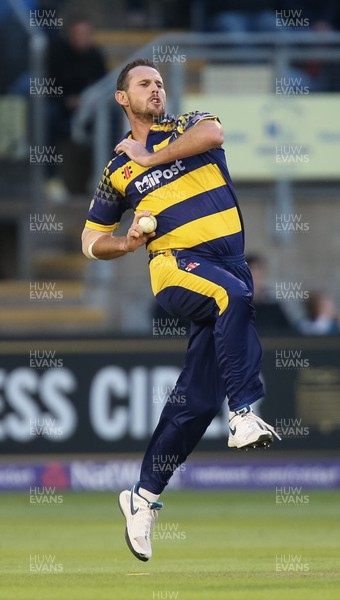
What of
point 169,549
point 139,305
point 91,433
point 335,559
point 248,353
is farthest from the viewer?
point 139,305

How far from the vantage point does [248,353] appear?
7.26 metres

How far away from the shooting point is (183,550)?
919 cm

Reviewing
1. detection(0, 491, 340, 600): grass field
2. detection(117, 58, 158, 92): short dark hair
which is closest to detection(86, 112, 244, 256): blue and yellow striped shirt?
detection(117, 58, 158, 92): short dark hair

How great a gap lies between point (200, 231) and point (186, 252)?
0.43 ft

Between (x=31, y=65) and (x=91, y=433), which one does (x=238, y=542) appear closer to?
(x=91, y=433)

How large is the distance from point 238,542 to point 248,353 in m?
2.66

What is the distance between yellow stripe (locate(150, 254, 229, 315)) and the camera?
7.23 m

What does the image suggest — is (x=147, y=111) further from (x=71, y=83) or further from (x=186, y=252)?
(x=71, y=83)

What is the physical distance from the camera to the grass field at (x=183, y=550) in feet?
23.6

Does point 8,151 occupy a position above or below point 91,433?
above

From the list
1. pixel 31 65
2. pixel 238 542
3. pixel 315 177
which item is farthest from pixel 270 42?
pixel 238 542

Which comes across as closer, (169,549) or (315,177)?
(169,549)

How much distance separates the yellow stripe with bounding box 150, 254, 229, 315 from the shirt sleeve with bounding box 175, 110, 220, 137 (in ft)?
2.15

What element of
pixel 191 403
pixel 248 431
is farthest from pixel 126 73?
pixel 248 431
